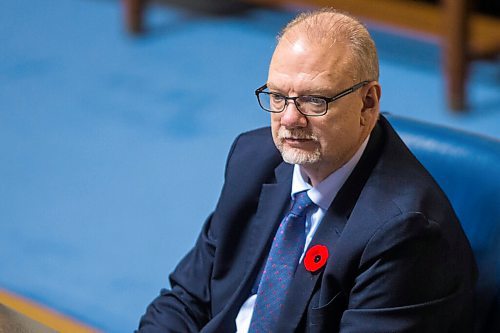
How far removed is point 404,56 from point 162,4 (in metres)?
1.71

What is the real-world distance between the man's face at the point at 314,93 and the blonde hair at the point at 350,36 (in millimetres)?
14

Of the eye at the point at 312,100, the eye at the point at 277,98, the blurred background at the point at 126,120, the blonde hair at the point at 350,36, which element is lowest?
the eye at the point at 312,100

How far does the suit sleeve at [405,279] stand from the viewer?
1.86m

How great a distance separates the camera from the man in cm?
188

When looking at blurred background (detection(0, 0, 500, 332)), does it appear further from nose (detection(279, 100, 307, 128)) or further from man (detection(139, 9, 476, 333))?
nose (detection(279, 100, 307, 128))

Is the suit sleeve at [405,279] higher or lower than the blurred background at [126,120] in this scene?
lower

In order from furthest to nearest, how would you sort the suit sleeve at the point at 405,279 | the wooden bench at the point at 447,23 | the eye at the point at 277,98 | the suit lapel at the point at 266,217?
the wooden bench at the point at 447,23 → the suit lapel at the point at 266,217 → the eye at the point at 277,98 → the suit sleeve at the point at 405,279

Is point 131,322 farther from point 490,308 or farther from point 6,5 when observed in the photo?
point 6,5

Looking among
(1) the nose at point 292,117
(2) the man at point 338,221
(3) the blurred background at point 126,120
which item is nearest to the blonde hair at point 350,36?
(2) the man at point 338,221

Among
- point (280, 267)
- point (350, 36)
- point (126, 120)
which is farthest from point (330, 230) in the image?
point (126, 120)

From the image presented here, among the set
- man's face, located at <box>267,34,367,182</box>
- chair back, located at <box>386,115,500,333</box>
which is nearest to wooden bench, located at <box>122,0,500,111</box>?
chair back, located at <box>386,115,500,333</box>

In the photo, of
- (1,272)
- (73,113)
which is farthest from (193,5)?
(1,272)

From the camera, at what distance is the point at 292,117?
194cm

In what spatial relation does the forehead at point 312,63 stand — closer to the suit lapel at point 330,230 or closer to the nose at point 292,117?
the nose at point 292,117
